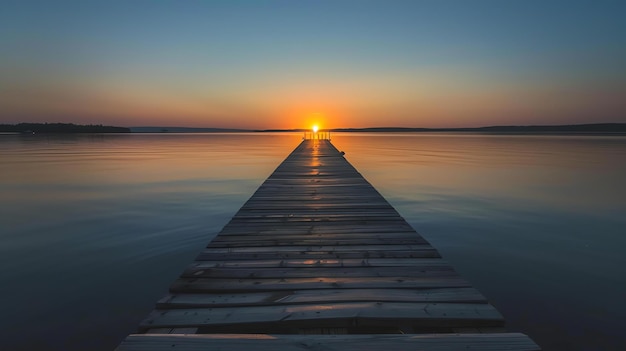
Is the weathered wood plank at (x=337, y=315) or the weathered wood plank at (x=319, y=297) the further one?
the weathered wood plank at (x=319, y=297)

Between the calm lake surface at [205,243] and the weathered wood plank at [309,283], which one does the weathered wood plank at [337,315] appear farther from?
the calm lake surface at [205,243]

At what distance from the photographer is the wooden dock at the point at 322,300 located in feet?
7.70

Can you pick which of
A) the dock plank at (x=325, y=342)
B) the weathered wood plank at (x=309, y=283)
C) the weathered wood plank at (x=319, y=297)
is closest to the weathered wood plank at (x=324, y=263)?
the weathered wood plank at (x=309, y=283)

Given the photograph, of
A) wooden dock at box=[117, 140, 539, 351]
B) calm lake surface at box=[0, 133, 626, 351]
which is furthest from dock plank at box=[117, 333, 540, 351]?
calm lake surface at box=[0, 133, 626, 351]

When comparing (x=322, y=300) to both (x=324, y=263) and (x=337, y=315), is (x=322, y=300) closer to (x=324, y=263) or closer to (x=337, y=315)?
(x=337, y=315)

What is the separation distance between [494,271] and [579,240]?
346cm

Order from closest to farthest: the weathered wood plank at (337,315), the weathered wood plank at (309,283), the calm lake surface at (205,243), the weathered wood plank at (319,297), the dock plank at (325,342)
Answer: the dock plank at (325,342), the weathered wood plank at (337,315), the weathered wood plank at (319,297), the weathered wood plank at (309,283), the calm lake surface at (205,243)

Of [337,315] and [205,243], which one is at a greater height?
[337,315]

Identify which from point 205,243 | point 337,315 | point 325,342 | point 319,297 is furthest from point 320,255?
point 205,243

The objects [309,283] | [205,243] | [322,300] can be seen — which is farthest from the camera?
[205,243]

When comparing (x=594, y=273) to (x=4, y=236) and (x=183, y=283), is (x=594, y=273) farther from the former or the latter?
(x=4, y=236)

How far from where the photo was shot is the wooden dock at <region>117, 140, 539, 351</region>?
2348 millimetres

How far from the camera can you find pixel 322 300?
9.71 ft

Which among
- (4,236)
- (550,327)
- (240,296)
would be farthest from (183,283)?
(4,236)
